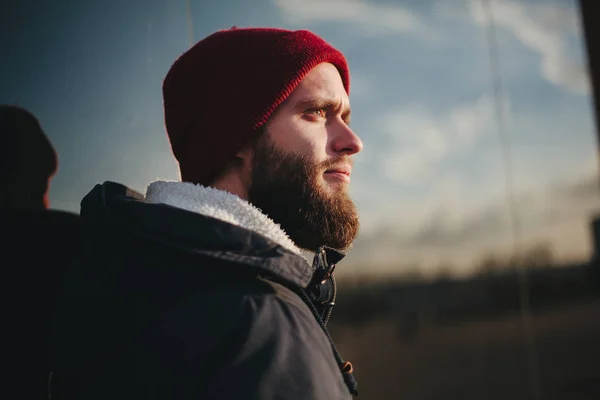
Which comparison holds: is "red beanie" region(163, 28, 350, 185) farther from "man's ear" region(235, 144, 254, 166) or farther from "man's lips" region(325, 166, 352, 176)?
"man's lips" region(325, 166, 352, 176)

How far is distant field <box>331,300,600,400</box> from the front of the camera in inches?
172

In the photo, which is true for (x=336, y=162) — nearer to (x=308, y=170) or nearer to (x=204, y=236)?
(x=308, y=170)

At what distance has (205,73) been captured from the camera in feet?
3.95

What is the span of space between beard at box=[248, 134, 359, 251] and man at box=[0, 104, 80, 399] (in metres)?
0.42

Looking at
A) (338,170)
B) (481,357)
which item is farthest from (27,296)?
(481,357)

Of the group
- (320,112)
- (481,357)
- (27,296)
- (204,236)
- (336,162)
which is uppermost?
(320,112)

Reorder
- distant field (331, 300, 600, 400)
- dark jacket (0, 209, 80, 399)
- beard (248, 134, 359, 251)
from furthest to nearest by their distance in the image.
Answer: distant field (331, 300, 600, 400) → beard (248, 134, 359, 251) → dark jacket (0, 209, 80, 399)

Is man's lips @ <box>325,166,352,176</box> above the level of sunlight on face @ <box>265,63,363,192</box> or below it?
below

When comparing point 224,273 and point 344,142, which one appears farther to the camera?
point 344,142

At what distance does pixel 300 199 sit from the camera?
112 centimetres

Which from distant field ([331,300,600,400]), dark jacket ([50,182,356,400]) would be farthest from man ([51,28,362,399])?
distant field ([331,300,600,400])

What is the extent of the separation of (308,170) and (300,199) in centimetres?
7

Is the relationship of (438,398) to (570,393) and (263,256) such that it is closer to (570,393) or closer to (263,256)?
(570,393)

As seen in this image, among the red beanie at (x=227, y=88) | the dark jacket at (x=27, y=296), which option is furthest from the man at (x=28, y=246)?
the red beanie at (x=227, y=88)
